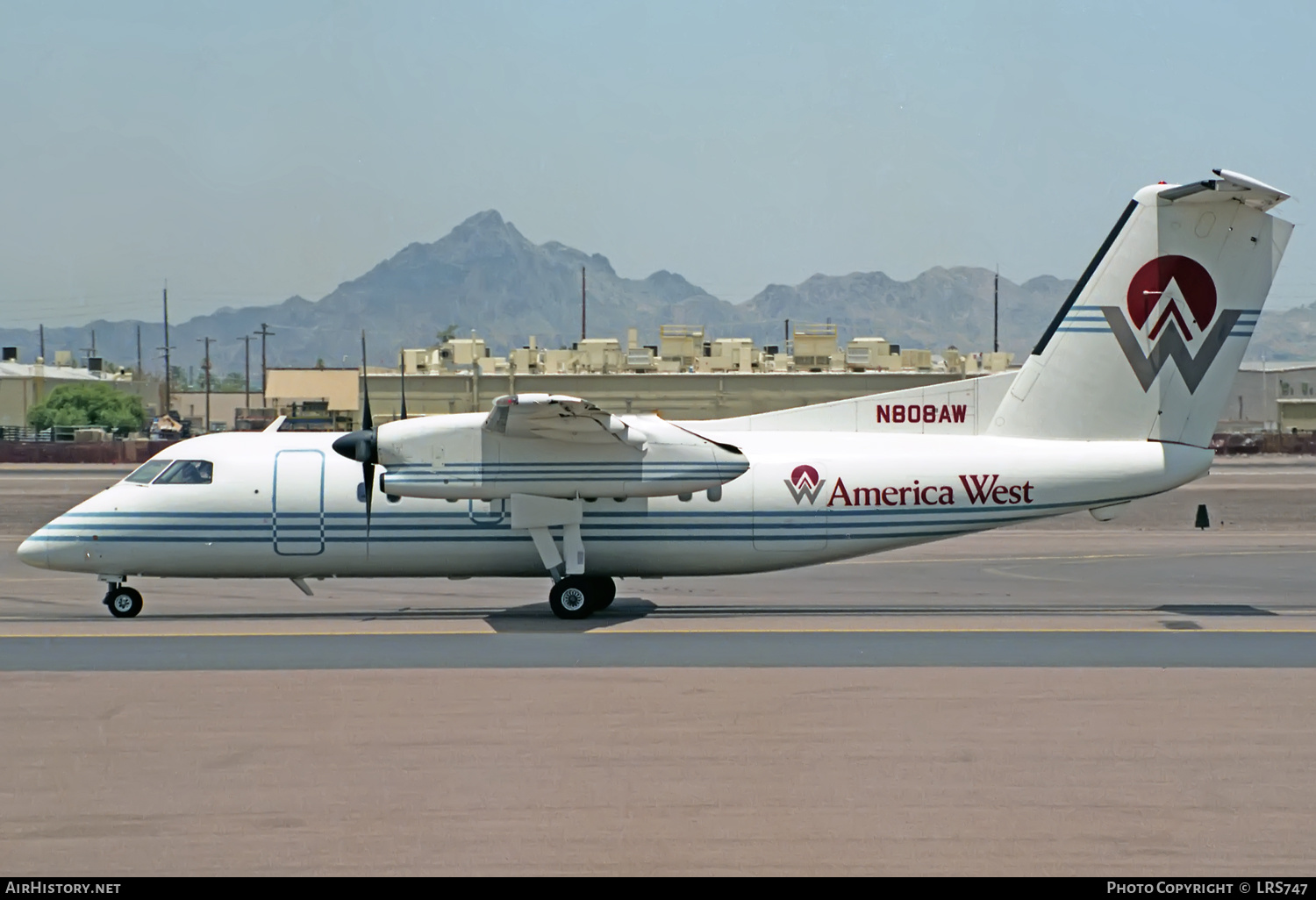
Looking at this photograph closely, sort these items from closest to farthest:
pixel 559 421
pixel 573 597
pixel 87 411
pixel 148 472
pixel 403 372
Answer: pixel 559 421
pixel 573 597
pixel 148 472
pixel 403 372
pixel 87 411

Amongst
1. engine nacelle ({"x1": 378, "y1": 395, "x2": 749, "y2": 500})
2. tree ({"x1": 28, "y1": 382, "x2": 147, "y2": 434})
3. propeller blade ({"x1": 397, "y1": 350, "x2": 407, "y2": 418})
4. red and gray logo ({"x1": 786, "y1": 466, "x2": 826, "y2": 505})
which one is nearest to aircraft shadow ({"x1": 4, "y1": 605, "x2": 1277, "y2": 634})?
red and gray logo ({"x1": 786, "y1": 466, "x2": 826, "y2": 505})

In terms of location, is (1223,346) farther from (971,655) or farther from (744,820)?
(744,820)

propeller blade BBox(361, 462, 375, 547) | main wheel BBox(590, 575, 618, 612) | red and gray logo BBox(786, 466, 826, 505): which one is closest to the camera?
propeller blade BBox(361, 462, 375, 547)

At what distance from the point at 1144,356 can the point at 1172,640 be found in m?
4.86

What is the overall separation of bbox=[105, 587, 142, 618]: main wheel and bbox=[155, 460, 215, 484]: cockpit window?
1739 mm

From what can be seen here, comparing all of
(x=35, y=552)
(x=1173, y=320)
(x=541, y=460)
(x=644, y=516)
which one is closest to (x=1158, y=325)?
(x=1173, y=320)

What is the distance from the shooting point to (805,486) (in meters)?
19.1

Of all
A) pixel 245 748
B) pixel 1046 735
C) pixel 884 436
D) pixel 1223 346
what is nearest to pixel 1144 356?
pixel 1223 346

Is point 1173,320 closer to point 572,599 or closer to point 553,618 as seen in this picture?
point 572,599

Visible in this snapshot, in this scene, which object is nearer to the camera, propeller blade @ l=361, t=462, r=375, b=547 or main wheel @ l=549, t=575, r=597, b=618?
propeller blade @ l=361, t=462, r=375, b=547

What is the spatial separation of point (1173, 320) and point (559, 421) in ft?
30.2

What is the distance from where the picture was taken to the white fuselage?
62.2 feet

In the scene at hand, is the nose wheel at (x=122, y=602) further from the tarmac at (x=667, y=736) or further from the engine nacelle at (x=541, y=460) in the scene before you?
the engine nacelle at (x=541, y=460)

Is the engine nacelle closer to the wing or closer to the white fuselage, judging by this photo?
the wing
